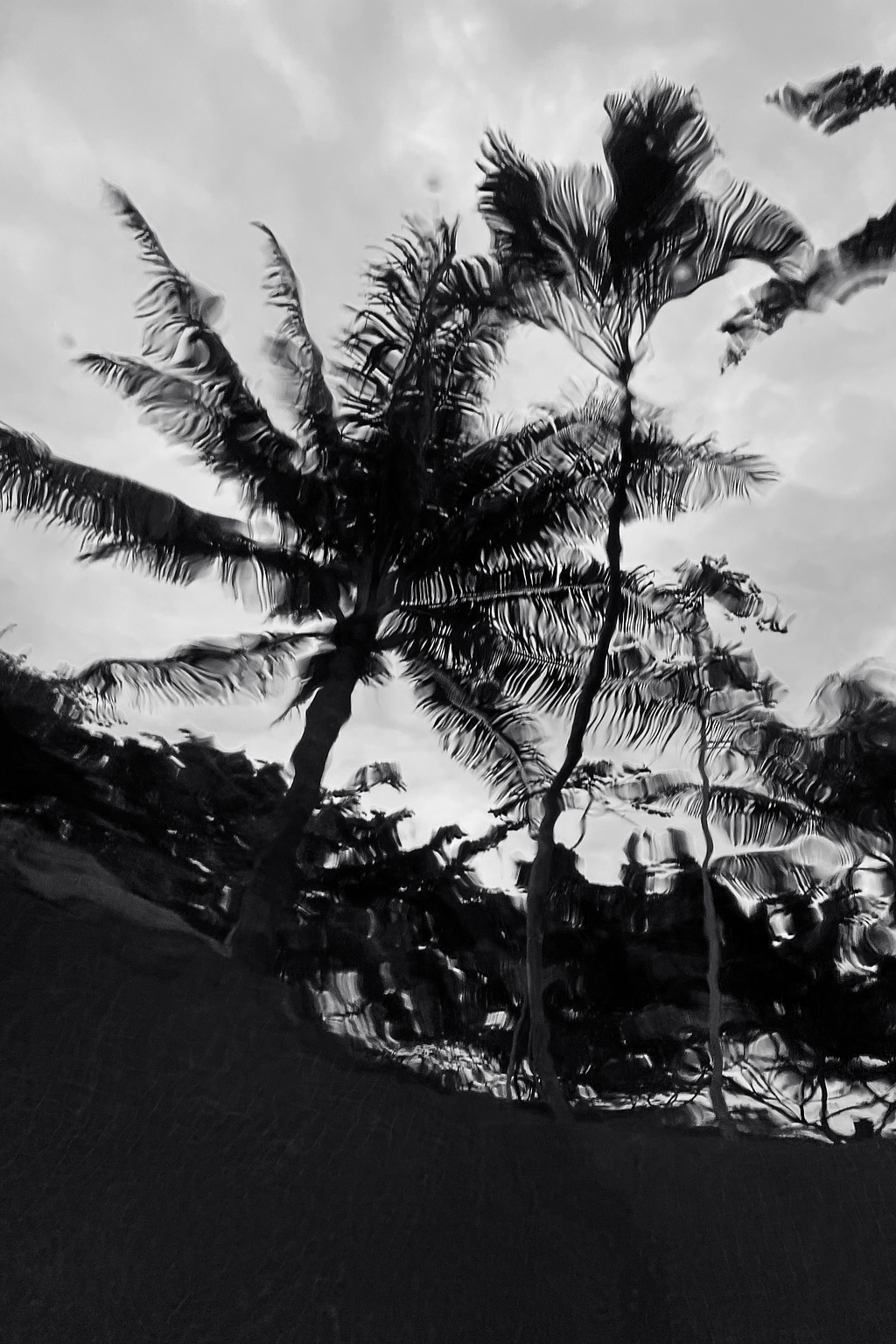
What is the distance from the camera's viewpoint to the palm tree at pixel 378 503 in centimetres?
893

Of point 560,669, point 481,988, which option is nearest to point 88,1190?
point 560,669

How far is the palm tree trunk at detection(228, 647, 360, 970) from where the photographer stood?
24.7 feet

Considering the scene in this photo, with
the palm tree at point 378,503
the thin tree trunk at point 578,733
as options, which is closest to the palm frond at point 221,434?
the palm tree at point 378,503

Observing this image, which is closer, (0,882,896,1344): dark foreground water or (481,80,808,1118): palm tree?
(0,882,896,1344): dark foreground water

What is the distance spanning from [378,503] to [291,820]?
2.78 m

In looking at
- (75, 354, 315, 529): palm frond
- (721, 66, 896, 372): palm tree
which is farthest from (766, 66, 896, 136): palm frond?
(75, 354, 315, 529): palm frond

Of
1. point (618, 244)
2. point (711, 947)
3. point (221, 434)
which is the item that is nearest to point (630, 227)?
point (618, 244)

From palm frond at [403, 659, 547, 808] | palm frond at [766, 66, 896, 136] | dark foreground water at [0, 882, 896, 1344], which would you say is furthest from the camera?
palm frond at [403, 659, 547, 808]

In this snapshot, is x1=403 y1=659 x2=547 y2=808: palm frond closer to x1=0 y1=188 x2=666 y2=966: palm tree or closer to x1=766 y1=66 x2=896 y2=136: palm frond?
x1=0 y1=188 x2=666 y2=966: palm tree

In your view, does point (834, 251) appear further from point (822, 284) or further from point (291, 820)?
point (291, 820)

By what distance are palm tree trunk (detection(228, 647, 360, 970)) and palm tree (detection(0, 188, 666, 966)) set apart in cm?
6

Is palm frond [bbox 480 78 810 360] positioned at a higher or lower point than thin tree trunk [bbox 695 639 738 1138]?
higher

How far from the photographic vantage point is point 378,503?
922 centimetres

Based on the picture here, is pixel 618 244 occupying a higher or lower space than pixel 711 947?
higher
